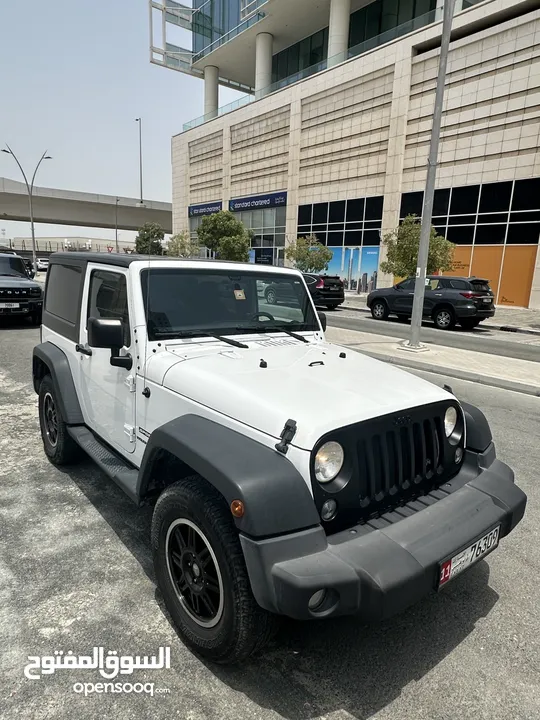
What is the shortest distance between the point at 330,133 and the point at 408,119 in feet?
19.9

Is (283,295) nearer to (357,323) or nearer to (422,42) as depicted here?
(357,323)

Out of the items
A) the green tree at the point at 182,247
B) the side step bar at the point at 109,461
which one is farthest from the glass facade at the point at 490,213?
the side step bar at the point at 109,461

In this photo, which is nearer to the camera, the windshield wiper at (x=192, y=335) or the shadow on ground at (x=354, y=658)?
the shadow on ground at (x=354, y=658)

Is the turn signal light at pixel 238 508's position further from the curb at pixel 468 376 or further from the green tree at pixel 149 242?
the curb at pixel 468 376

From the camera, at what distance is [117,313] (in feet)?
10.6

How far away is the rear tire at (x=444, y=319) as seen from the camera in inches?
656

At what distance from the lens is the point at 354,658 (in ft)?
7.41

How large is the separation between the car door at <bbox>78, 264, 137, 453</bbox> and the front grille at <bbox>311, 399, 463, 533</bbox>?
1515 millimetres

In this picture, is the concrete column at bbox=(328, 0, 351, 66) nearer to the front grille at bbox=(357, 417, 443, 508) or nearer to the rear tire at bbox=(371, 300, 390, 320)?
the rear tire at bbox=(371, 300, 390, 320)

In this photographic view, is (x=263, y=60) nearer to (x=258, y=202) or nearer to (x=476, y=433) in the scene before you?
(x=258, y=202)

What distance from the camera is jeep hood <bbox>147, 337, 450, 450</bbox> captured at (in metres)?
2.14

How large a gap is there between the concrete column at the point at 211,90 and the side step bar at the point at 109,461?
47.7 metres

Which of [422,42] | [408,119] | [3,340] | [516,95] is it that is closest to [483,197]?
[516,95]

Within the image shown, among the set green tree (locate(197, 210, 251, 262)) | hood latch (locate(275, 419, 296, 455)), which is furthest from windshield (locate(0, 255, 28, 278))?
green tree (locate(197, 210, 251, 262))
